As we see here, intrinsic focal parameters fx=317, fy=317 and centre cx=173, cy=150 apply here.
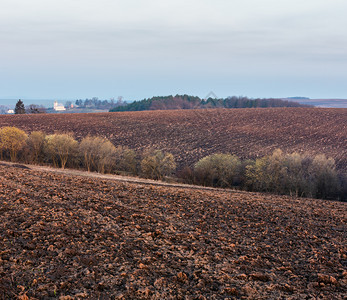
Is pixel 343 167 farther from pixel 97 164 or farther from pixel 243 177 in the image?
pixel 97 164

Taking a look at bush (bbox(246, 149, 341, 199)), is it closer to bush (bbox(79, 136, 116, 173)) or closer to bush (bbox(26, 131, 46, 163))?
bush (bbox(79, 136, 116, 173))

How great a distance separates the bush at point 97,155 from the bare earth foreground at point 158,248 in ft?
69.3

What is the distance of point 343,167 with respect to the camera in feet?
127

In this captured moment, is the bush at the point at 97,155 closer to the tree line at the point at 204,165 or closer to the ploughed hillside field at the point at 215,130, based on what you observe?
the tree line at the point at 204,165

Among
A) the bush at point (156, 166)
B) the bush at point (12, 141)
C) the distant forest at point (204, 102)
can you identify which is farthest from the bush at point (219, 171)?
the distant forest at point (204, 102)

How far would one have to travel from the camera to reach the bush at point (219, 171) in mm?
33750

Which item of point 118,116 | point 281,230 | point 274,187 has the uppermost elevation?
point 118,116

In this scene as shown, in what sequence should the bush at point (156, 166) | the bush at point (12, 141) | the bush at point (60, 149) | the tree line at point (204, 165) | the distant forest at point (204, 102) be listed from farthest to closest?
the distant forest at point (204, 102), the bush at point (60, 149), the bush at point (12, 141), the bush at point (156, 166), the tree line at point (204, 165)

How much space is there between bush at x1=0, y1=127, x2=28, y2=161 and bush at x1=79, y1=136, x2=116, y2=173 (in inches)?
278

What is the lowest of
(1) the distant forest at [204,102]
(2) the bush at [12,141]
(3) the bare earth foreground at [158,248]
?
(3) the bare earth foreground at [158,248]

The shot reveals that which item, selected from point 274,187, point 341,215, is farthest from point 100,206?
point 274,187

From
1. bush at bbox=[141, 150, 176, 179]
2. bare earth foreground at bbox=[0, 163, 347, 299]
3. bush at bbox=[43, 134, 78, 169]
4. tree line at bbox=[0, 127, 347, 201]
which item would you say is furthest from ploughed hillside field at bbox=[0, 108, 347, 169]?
bare earth foreground at bbox=[0, 163, 347, 299]

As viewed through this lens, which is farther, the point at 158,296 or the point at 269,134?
the point at 269,134

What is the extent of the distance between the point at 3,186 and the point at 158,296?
11.2m
